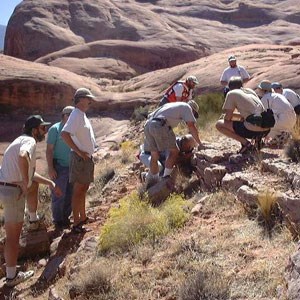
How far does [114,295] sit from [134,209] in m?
1.70

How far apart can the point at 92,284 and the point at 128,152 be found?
824 centimetres

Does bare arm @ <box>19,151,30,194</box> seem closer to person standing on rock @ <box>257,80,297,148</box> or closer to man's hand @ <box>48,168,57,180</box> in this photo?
man's hand @ <box>48,168,57,180</box>

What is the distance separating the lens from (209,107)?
1352 centimetres

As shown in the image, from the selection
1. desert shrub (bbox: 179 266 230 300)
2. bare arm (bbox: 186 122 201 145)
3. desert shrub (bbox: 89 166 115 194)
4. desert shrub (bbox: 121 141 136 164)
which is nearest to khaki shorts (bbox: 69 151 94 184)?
bare arm (bbox: 186 122 201 145)

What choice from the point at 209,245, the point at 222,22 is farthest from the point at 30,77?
the point at 222,22

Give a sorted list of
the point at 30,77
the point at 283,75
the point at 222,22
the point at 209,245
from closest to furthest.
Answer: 1. the point at 209,245
2. the point at 283,75
3. the point at 30,77
4. the point at 222,22

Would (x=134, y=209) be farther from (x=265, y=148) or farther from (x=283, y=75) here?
(x=283, y=75)

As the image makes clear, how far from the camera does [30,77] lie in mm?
20266

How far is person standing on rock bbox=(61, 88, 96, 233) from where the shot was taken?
6.32 meters

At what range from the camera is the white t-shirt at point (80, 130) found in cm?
630

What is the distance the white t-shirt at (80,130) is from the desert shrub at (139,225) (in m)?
1.01

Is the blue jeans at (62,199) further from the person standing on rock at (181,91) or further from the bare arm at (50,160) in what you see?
the person standing on rock at (181,91)

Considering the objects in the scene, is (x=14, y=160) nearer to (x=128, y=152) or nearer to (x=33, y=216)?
(x=33, y=216)

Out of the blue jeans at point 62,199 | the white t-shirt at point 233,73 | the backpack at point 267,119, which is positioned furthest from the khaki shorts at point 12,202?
the white t-shirt at point 233,73
